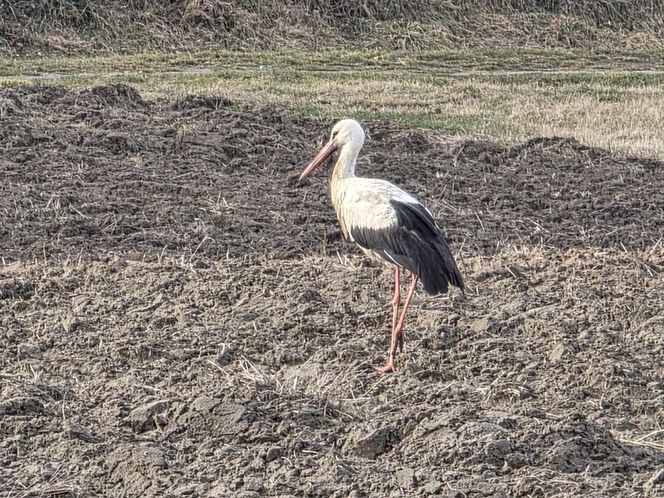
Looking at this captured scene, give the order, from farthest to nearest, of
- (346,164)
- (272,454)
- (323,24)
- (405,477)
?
(323,24) → (346,164) → (272,454) → (405,477)

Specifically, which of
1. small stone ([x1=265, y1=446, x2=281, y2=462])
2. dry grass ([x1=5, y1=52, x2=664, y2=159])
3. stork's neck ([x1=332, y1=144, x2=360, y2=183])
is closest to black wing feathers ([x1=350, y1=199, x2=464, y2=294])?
stork's neck ([x1=332, y1=144, x2=360, y2=183])

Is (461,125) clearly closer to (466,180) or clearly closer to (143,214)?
(466,180)

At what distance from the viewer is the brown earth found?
5766 mm

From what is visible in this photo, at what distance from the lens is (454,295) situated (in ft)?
28.1

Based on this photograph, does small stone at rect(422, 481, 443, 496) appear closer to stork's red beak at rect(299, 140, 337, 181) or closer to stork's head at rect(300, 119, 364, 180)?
stork's head at rect(300, 119, 364, 180)

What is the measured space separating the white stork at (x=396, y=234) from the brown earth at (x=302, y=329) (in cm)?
52

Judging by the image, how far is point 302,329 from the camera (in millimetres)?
7844

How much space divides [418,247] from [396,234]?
0.55ft

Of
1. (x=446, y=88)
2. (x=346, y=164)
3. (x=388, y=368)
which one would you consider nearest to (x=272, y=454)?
(x=388, y=368)

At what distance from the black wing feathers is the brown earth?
0.57 m

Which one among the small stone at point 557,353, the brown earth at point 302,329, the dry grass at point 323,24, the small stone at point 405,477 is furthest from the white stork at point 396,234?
the dry grass at point 323,24

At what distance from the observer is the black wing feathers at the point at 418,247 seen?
7.18 m

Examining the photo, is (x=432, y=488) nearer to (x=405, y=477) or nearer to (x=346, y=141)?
(x=405, y=477)

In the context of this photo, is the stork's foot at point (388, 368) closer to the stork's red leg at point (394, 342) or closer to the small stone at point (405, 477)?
the stork's red leg at point (394, 342)
